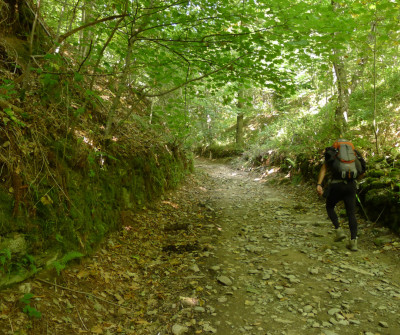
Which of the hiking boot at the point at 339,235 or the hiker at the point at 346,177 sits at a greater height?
the hiker at the point at 346,177

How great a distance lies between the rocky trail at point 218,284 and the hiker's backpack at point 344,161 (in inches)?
59.4

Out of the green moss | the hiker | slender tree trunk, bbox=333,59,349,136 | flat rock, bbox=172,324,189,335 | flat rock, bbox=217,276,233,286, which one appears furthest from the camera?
slender tree trunk, bbox=333,59,349,136

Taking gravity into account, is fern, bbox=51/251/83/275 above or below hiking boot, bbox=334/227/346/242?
above

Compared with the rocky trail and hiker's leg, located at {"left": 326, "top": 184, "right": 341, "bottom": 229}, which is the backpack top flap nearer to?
hiker's leg, located at {"left": 326, "top": 184, "right": 341, "bottom": 229}

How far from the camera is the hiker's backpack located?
17.6 feet

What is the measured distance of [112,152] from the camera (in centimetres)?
584

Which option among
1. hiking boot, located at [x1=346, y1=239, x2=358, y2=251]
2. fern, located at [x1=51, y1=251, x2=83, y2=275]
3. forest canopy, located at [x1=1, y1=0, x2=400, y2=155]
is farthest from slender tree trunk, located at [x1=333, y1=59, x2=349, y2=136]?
fern, located at [x1=51, y1=251, x2=83, y2=275]

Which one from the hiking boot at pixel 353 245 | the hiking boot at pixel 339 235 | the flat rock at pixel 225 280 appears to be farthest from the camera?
the hiking boot at pixel 339 235

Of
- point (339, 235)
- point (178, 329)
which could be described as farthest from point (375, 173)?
point (178, 329)

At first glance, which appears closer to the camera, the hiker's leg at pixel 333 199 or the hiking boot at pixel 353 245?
the hiking boot at pixel 353 245

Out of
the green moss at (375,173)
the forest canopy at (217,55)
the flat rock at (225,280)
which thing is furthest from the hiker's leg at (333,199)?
the flat rock at (225,280)

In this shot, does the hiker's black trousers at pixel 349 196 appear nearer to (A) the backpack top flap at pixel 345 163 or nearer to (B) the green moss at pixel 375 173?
(A) the backpack top flap at pixel 345 163

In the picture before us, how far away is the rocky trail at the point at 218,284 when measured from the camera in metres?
3.14

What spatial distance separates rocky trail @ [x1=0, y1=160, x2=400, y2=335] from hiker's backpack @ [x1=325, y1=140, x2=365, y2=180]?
59.4 inches
